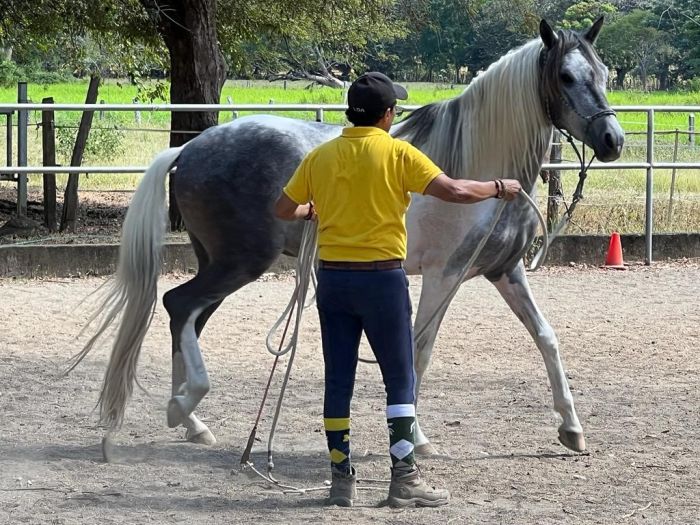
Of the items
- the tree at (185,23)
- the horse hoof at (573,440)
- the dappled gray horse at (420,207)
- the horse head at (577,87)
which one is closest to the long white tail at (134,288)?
the dappled gray horse at (420,207)

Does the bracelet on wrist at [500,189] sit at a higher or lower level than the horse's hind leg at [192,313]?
higher

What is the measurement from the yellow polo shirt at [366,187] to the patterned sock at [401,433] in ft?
1.85

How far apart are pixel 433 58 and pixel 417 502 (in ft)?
195

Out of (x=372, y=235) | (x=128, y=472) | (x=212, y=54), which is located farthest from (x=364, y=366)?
(x=212, y=54)

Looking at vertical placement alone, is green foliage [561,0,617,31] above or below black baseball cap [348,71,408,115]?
above

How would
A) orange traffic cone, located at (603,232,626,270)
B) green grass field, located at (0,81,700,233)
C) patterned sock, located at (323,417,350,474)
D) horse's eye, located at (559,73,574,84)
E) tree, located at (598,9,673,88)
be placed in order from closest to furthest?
patterned sock, located at (323,417,350,474)
horse's eye, located at (559,73,574,84)
orange traffic cone, located at (603,232,626,270)
green grass field, located at (0,81,700,233)
tree, located at (598,9,673,88)

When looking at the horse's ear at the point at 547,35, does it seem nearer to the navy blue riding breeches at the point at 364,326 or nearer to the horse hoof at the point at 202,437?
the navy blue riding breeches at the point at 364,326

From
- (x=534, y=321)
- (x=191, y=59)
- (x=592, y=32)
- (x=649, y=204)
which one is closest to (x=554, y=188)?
(x=649, y=204)

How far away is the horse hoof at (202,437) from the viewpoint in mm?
5102

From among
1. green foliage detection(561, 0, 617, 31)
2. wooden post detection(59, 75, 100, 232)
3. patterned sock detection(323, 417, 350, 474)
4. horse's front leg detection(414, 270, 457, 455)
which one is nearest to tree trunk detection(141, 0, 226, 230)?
wooden post detection(59, 75, 100, 232)

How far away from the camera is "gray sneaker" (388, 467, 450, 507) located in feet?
13.2

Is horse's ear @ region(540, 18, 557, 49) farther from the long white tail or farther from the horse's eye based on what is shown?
the long white tail

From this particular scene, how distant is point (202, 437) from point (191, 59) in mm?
7324

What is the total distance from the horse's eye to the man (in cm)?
97
